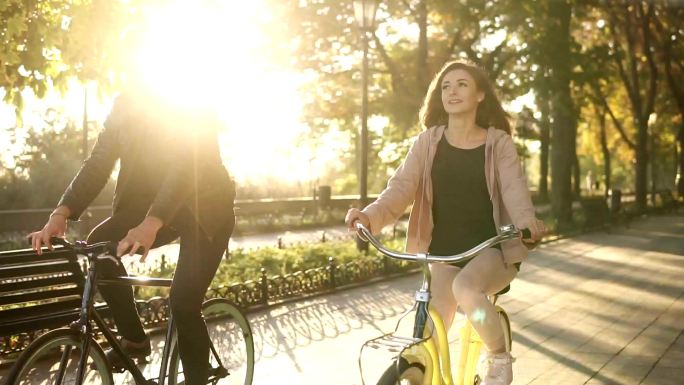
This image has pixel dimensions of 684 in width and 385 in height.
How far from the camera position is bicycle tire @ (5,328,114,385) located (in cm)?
341

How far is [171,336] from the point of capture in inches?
167

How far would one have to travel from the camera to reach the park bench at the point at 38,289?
5.56 metres

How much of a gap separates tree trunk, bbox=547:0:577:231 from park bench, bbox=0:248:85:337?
14940 millimetres

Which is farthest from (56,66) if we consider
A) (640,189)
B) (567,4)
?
(640,189)

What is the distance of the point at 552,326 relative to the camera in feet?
28.1

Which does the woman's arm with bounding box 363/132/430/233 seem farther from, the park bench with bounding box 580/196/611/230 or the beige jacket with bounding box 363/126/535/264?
the park bench with bounding box 580/196/611/230

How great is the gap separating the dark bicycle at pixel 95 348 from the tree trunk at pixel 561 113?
1548cm

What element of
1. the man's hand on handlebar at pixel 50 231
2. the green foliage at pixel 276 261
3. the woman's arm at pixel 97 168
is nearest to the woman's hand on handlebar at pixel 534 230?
the woman's arm at pixel 97 168

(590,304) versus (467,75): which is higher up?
(467,75)

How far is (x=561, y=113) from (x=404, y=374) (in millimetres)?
17478

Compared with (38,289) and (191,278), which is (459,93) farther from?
(38,289)

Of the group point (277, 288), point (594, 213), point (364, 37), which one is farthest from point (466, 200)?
point (594, 213)

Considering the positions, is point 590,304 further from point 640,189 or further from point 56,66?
point 640,189

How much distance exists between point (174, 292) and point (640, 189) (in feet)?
103
